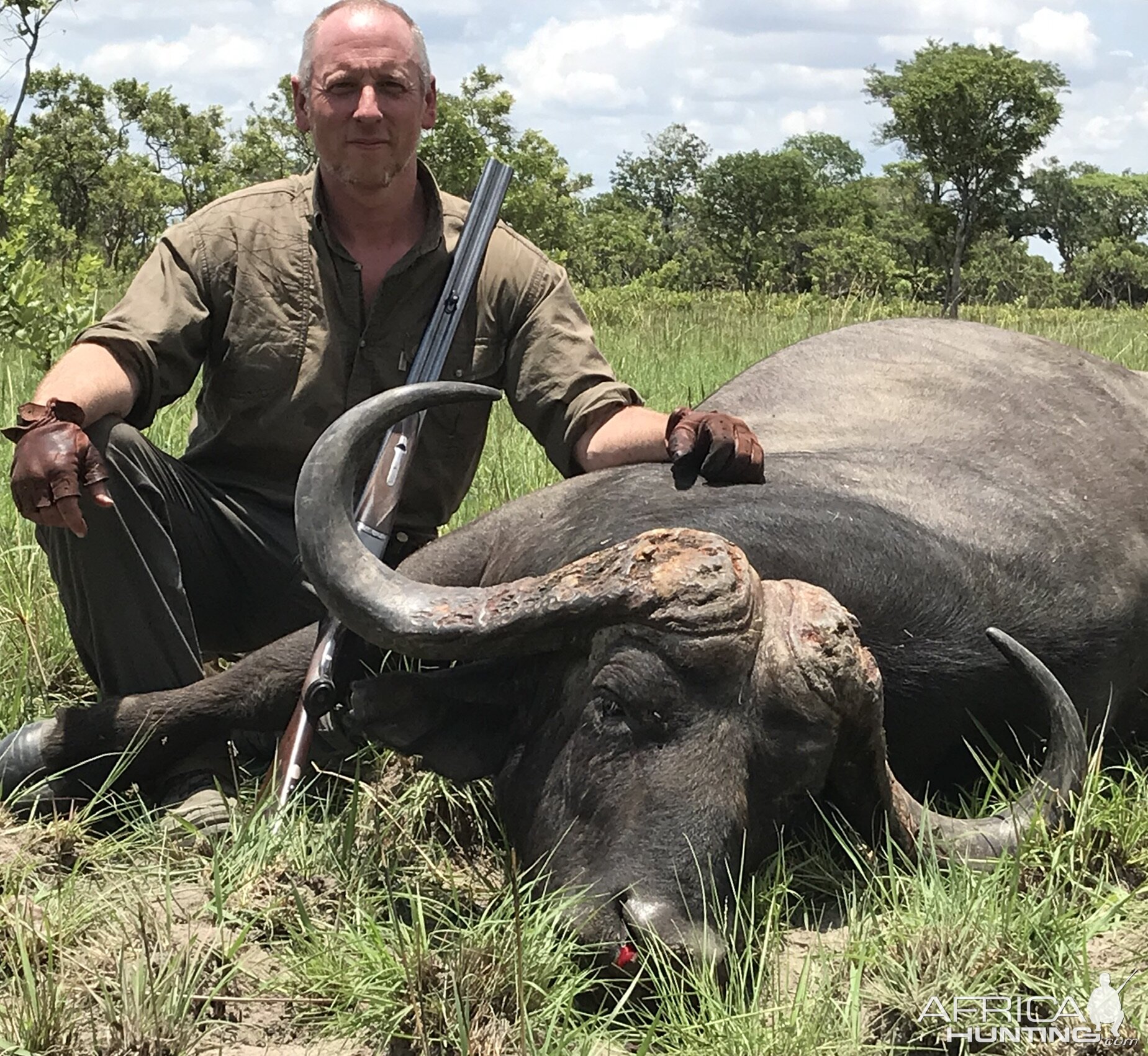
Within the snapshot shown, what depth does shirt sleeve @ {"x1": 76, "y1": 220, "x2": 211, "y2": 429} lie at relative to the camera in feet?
12.1

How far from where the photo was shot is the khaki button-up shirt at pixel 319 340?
3.91 meters

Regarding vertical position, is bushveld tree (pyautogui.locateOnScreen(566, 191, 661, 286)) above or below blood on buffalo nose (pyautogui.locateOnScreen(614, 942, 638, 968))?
above

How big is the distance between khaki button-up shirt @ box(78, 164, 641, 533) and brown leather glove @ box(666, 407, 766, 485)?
0.66 metres

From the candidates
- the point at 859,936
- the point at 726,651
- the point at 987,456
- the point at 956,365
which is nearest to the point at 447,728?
the point at 726,651

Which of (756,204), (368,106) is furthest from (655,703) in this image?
(756,204)

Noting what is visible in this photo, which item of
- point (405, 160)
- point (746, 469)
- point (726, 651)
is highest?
point (405, 160)

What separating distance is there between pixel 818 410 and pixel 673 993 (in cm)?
258

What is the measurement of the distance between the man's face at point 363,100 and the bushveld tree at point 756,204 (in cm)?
4338

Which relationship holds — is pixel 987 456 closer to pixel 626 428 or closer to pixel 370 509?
pixel 626 428

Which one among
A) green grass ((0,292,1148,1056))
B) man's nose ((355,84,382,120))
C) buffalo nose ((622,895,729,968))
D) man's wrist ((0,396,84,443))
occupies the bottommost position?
green grass ((0,292,1148,1056))

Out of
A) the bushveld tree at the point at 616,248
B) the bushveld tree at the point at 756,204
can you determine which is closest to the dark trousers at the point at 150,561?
the bushveld tree at the point at 616,248

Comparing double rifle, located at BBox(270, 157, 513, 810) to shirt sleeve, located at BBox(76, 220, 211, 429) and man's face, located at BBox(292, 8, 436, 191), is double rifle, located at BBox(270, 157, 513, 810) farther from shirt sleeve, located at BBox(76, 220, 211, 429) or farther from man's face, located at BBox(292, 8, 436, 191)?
shirt sleeve, located at BBox(76, 220, 211, 429)

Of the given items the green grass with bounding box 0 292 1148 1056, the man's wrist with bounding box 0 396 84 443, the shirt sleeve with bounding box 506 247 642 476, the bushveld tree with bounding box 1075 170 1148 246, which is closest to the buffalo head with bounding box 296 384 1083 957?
the green grass with bounding box 0 292 1148 1056

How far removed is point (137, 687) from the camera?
3570mm
